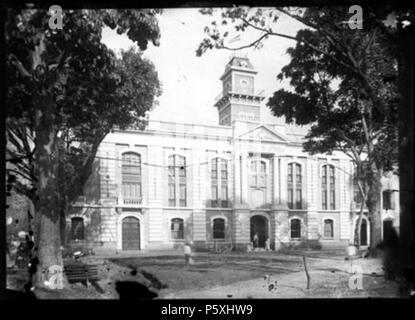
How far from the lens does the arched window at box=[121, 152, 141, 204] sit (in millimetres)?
3961

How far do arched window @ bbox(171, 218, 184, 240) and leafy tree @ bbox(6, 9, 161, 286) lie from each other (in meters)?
1.30

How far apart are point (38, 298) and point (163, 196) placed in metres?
1.79

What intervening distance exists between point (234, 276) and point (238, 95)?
2.30 meters

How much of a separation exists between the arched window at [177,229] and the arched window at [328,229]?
184cm

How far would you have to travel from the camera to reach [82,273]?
149 inches

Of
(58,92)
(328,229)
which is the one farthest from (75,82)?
(328,229)

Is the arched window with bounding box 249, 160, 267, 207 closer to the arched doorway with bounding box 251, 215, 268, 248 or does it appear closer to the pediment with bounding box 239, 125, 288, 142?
the arched doorway with bounding box 251, 215, 268, 248

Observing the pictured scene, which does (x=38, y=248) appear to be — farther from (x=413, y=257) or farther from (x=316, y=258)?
(x=413, y=257)

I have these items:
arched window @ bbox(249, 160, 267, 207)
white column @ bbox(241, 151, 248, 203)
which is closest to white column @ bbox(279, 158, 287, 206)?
arched window @ bbox(249, 160, 267, 207)

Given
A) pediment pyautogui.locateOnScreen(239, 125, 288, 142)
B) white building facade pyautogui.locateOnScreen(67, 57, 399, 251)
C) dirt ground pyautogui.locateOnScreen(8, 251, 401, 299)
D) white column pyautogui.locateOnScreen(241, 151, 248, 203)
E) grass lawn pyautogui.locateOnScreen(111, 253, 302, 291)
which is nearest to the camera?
dirt ground pyautogui.locateOnScreen(8, 251, 401, 299)

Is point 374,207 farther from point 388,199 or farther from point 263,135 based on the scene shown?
point 263,135

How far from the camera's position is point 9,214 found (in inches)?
142

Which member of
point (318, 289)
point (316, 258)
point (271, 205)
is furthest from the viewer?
point (271, 205)

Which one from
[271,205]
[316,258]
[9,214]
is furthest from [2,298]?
[316,258]
